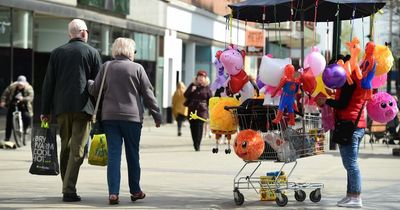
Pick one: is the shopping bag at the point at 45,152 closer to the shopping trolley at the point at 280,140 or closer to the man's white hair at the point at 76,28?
the man's white hair at the point at 76,28

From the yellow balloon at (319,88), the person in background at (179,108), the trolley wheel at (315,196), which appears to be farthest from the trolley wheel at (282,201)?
the person in background at (179,108)

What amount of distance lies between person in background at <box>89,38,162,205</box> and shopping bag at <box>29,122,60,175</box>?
0.78 m

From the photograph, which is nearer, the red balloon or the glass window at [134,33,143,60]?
the red balloon

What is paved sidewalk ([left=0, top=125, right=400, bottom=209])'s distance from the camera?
9344 millimetres

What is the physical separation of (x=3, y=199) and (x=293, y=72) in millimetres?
3547

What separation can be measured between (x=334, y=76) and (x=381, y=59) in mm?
821

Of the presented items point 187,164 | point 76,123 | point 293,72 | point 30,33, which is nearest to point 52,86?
point 76,123

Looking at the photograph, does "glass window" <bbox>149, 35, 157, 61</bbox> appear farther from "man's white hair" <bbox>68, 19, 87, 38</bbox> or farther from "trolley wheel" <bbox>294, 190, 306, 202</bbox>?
"trolley wheel" <bbox>294, 190, 306, 202</bbox>

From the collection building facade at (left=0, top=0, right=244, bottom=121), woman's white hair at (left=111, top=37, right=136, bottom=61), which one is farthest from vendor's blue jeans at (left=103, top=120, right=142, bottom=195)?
building facade at (left=0, top=0, right=244, bottom=121)

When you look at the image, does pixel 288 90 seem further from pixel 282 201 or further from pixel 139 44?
pixel 139 44

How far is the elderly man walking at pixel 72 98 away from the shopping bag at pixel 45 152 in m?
0.19

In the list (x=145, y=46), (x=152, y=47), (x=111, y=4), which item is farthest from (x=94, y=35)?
(x=152, y=47)

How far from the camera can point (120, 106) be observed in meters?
8.96

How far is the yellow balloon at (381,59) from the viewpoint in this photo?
364 inches
